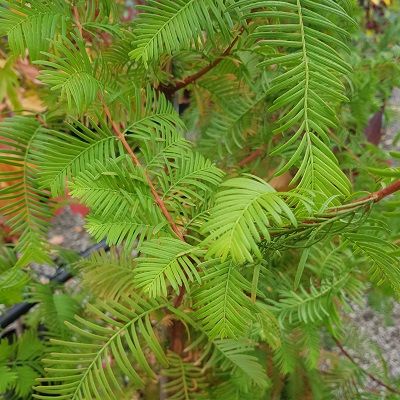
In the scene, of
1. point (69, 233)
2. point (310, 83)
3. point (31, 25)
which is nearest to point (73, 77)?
point (31, 25)

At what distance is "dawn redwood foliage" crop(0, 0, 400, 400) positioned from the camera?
0.32m

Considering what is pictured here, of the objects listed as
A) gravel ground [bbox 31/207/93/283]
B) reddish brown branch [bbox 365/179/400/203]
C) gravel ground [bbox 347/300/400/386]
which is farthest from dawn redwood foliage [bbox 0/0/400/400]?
gravel ground [bbox 31/207/93/283]

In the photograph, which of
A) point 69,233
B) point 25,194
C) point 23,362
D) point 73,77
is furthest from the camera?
point 69,233

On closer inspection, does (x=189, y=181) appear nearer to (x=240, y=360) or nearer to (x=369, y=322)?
(x=240, y=360)

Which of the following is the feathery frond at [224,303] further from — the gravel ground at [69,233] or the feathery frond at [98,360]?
the gravel ground at [69,233]

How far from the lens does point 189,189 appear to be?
0.40 metres

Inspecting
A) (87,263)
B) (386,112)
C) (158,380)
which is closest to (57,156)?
(87,263)

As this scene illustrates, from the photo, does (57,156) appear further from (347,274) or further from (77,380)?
(347,274)

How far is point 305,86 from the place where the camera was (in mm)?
323

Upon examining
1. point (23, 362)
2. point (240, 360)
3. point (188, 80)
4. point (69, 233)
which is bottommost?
point (69, 233)

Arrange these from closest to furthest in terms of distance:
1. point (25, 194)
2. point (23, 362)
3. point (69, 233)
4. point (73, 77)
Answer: point (73, 77) < point (25, 194) < point (23, 362) < point (69, 233)

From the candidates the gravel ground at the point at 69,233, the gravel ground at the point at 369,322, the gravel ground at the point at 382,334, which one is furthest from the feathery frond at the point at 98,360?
the gravel ground at the point at 69,233

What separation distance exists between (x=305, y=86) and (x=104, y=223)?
17 cm

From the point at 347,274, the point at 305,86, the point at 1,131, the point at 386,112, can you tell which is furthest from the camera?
the point at 386,112
